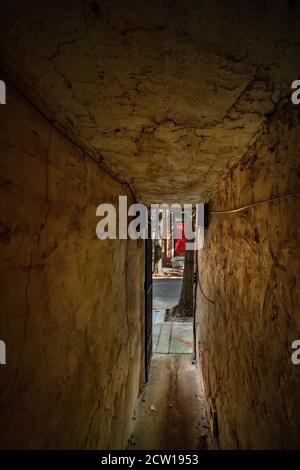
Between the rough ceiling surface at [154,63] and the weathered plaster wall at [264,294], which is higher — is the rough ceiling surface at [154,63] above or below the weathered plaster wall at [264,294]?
above

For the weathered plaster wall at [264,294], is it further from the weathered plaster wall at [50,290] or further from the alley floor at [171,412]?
the alley floor at [171,412]

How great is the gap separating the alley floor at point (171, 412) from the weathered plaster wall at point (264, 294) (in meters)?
1.36

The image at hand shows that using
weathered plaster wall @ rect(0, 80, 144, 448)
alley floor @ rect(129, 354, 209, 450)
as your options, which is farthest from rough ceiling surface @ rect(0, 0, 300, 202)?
alley floor @ rect(129, 354, 209, 450)

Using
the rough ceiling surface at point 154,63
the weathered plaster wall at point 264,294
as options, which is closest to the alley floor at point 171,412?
the weathered plaster wall at point 264,294

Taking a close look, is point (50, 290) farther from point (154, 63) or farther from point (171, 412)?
point (171, 412)

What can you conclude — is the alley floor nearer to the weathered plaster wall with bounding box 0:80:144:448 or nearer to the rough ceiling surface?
the weathered plaster wall with bounding box 0:80:144:448

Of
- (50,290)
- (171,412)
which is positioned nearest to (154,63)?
(50,290)

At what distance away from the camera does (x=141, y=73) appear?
82 centimetres

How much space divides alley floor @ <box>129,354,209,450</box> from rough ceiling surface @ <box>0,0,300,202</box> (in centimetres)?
380

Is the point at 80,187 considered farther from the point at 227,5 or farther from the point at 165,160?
the point at 227,5

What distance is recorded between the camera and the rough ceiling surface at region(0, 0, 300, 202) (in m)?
0.59

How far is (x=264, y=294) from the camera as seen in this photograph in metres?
1.25

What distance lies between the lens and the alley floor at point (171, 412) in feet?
10.2
